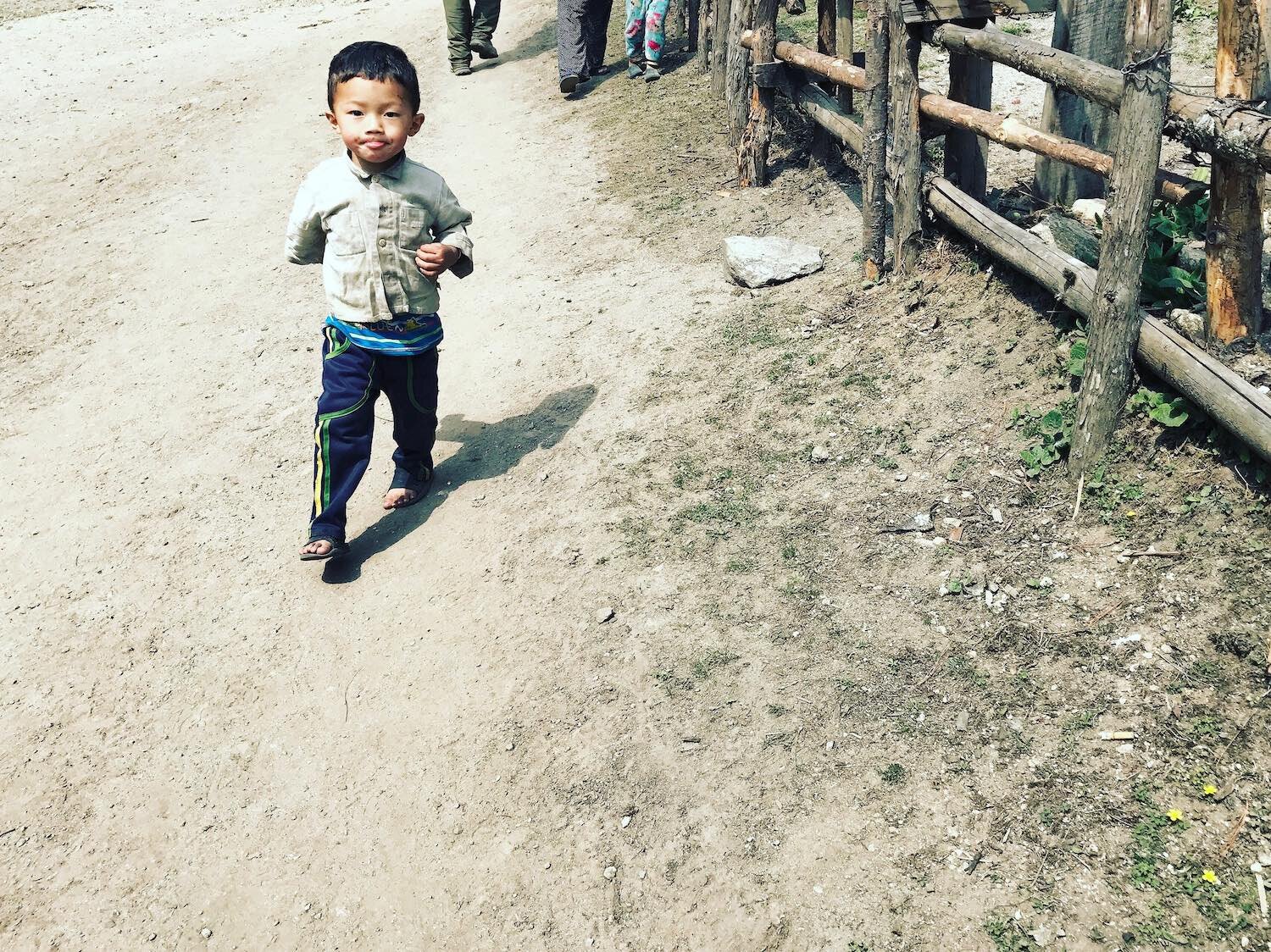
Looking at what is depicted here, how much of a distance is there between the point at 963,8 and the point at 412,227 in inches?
89.2

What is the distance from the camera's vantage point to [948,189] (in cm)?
462

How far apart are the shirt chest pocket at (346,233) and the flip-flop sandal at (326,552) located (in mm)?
974

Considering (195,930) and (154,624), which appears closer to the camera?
(195,930)

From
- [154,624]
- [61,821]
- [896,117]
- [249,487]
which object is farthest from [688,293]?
[61,821]

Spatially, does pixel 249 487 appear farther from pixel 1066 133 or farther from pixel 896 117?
pixel 1066 133

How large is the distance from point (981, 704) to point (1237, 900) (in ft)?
2.45

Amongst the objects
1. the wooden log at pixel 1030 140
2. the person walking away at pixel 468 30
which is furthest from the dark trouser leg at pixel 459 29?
the wooden log at pixel 1030 140

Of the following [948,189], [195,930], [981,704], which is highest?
[948,189]

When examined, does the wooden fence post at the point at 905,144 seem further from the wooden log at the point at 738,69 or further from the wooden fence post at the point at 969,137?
the wooden log at the point at 738,69

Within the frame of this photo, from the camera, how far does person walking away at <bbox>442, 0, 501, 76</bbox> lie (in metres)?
9.95

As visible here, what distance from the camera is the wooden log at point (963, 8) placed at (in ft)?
13.6

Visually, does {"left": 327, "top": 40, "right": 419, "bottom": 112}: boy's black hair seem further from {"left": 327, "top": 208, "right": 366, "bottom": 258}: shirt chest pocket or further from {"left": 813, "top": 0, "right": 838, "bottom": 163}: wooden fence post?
{"left": 813, "top": 0, "right": 838, "bottom": 163}: wooden fence post

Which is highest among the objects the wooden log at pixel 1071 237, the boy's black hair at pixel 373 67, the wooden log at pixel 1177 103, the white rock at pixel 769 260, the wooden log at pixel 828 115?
the boy's black hair at pixel 373 67

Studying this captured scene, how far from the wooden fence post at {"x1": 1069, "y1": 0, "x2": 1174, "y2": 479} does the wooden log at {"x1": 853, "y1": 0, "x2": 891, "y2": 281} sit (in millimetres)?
1672
